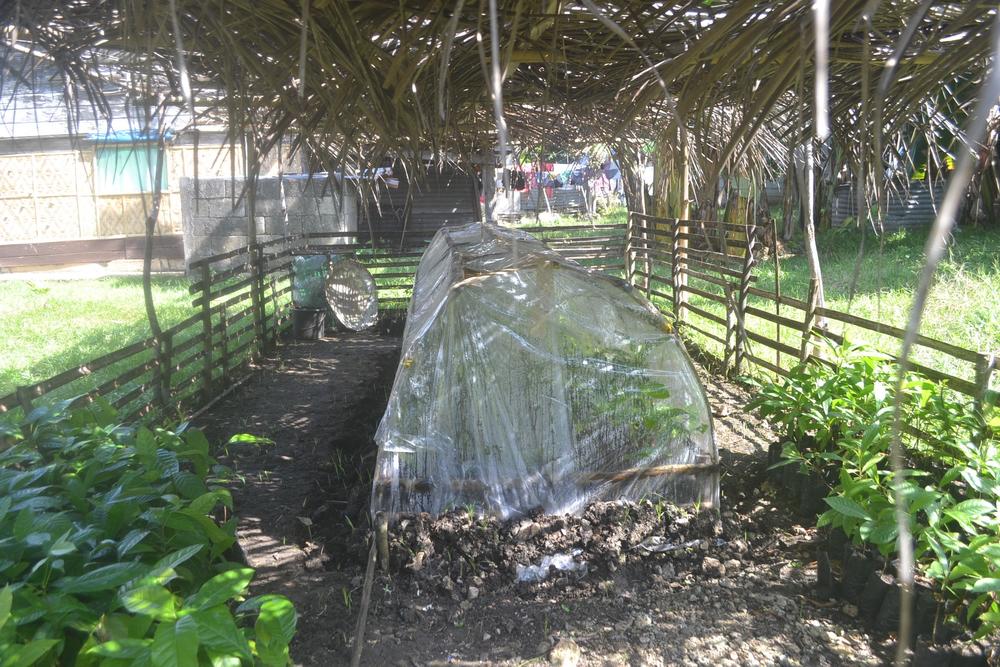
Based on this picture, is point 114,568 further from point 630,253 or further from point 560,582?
point 630,253

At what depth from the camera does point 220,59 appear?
2314 millimetres

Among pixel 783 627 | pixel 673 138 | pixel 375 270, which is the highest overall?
pixel 673 138

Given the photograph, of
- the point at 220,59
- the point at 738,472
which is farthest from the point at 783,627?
the point at 220,59

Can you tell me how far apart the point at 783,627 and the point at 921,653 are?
0.56 meters

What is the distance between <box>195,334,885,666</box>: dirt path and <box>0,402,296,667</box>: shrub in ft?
2.20

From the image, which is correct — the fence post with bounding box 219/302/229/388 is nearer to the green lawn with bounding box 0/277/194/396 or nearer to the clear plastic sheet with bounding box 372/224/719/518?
the green lawn with bounding box 0/277/194/396

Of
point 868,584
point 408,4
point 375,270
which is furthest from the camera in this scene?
point 375,270

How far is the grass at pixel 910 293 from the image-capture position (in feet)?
21.8

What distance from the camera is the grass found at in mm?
6640

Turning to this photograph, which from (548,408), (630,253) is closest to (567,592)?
(548,408)

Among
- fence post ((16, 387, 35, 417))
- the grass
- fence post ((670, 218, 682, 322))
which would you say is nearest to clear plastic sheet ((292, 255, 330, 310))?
fence post ((670, 218, 682, 322))

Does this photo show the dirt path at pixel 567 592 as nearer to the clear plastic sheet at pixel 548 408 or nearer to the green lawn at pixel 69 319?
the clear plastic sheet at pixel 548 408

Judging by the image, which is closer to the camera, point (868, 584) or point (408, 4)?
point (408, 4)

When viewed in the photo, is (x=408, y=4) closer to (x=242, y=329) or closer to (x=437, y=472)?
(x=437, y=472)
